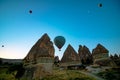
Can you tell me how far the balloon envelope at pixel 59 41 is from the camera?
22938 mm

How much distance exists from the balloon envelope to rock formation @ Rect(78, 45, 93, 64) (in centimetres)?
2115

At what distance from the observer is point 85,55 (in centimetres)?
4338

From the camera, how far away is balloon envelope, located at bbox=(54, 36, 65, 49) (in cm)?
2294

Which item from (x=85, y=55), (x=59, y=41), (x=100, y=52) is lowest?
(x=85, y=55)

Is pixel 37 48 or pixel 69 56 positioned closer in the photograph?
pixel 37 48

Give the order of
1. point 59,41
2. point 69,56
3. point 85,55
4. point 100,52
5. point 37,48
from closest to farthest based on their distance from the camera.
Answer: point 59,41, point 37,48, point 69,56, point 100,52, point 85,55

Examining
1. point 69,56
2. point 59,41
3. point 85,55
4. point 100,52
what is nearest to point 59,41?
point 59,41

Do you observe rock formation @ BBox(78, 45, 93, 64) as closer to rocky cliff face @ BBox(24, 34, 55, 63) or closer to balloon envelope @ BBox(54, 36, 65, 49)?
rocky cliff face @ BBox(24, 34, 55, 63)

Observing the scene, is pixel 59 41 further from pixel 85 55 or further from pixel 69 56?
pixel 85 55

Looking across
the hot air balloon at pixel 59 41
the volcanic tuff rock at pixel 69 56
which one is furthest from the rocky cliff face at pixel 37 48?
the volcanic tuff rock at pixel 69 56

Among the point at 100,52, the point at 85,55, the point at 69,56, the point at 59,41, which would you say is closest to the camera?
the point at 59,41

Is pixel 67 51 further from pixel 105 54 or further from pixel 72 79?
pixel 72 79

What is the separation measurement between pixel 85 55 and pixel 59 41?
901 inches

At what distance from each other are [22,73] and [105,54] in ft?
74.1
